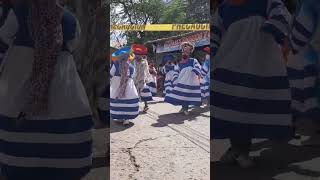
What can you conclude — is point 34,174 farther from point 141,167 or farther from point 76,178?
point 141,167

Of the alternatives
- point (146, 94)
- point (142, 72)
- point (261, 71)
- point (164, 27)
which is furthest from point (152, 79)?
point (261, 71)

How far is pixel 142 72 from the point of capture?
5.33m

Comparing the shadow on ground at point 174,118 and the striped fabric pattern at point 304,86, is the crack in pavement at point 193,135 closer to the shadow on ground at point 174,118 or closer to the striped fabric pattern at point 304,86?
the shadow on ground at point 174,118

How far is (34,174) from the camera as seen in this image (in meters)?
2.10

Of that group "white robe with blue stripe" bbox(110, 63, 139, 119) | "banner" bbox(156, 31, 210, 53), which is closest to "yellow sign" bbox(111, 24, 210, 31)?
"banner" bbox(156, 31, 210, 53)

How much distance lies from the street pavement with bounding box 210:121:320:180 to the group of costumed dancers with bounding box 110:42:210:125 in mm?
994

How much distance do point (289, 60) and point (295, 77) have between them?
88 mm

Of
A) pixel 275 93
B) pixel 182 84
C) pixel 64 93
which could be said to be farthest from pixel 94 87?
pixel 182 84

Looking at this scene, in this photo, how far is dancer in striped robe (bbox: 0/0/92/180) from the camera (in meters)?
1.95

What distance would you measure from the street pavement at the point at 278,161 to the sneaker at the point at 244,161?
20 mm

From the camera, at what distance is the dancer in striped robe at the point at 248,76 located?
1993mm

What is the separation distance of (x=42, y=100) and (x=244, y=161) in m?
0.93

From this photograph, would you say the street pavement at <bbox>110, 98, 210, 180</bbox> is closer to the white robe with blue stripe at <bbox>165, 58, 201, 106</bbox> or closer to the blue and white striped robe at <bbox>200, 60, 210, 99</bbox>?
the blue and white striped robe at <bbox>200, 60, 210, 99</bbox>

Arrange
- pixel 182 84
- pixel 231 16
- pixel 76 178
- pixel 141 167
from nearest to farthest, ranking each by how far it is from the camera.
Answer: pixel 231 16 → pixel 76 178 → pixel 141 167 → pixel 182 84
